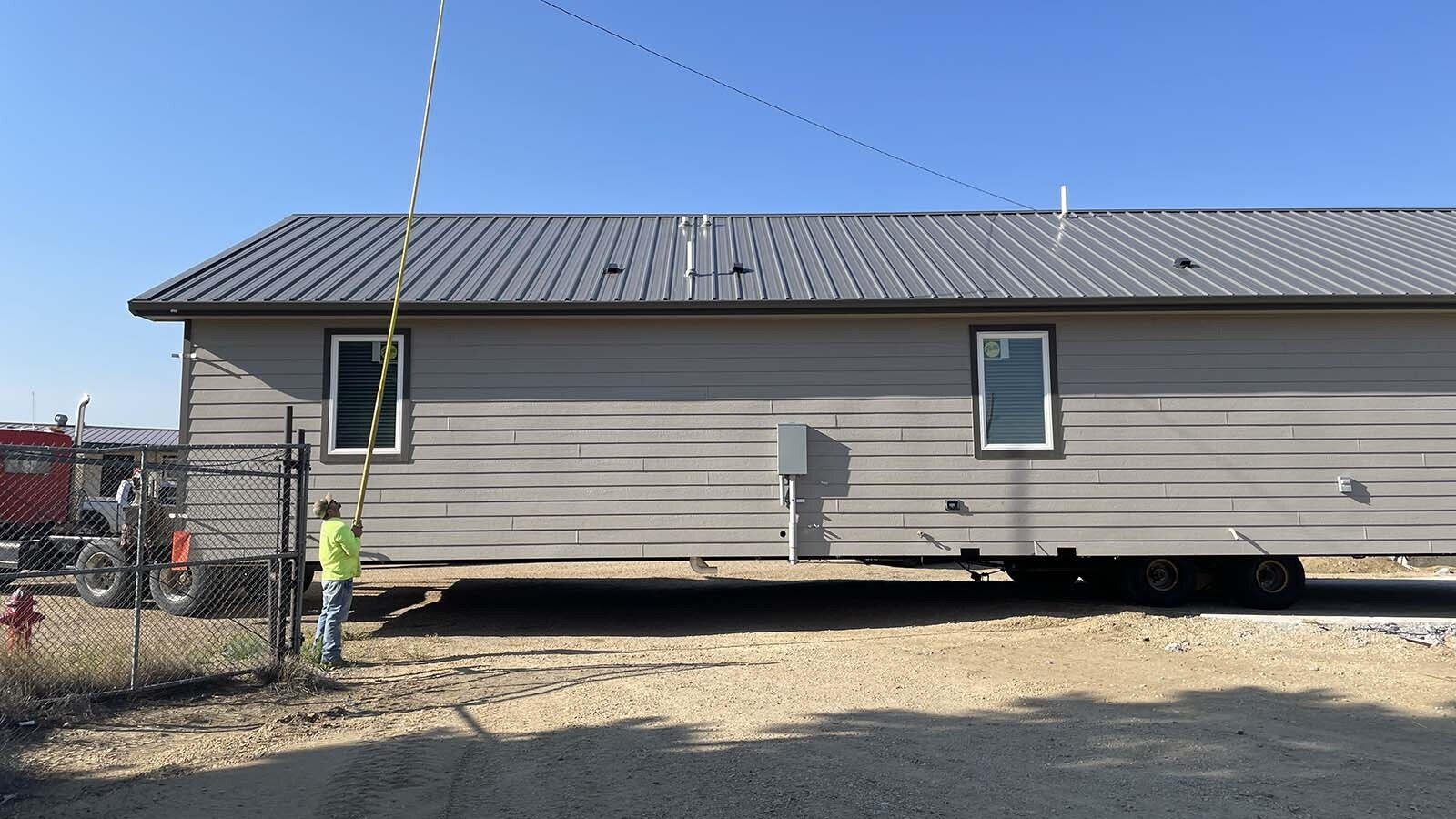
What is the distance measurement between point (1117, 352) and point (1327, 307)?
2.24m

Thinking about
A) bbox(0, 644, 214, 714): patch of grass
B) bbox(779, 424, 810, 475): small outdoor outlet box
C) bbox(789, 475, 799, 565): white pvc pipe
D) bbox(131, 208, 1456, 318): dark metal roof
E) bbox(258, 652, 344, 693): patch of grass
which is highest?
bbox(131, 208, 1456, 318): dark metal roof

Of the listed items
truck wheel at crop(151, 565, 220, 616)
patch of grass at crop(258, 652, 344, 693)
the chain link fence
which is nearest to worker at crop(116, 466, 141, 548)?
the chain link fence

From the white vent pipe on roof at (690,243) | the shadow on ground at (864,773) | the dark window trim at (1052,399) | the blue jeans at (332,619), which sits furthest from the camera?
the white vent pipe on roof at (690,243)

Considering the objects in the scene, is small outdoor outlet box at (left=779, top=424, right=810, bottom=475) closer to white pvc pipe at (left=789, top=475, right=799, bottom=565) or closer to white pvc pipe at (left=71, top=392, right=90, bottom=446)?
white pvc pipe at (left=789, top=475, right=799, bottom=565)

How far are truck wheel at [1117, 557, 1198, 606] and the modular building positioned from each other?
32 mm

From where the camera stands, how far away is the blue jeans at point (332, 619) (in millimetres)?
7625

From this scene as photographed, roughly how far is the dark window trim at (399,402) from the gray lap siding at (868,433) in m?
0.06

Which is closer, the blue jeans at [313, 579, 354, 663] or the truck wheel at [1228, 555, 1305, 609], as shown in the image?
the blue jeans at [313, 579, 354, 663]

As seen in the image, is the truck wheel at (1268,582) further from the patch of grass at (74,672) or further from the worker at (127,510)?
the worker at (127,510)

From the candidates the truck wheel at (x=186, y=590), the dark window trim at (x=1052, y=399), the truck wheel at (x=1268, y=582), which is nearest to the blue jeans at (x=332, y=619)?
the truck wheel at (x=186, y=590)

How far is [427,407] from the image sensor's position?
10.1 m

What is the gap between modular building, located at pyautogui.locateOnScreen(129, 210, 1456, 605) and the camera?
10078mm

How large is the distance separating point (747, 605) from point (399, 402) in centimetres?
478

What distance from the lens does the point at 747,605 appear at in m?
11.9
